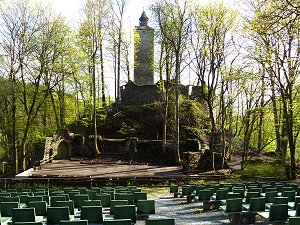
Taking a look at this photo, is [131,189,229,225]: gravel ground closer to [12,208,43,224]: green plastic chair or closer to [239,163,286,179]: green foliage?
[12,208,43,224]: green plastic chair

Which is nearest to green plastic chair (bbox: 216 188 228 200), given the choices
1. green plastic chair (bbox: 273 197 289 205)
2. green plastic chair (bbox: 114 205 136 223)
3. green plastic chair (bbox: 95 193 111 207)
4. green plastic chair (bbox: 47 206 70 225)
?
green plastic chair (bbox: 273 197 289 205)

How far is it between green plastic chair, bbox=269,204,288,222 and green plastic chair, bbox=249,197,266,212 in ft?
3.54

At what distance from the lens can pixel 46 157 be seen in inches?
1197

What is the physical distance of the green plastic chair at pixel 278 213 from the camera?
8.54 m

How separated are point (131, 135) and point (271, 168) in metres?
17.6

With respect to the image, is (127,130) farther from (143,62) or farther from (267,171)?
(267,171)

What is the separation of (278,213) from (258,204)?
3.70 ft

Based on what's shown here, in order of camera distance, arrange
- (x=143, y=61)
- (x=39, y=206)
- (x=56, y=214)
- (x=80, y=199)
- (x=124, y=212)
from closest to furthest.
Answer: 1. (x=56, y=214)
2. (x=124, y=212)
3. (x=39, y=206)
4. (x=80, y=199)
5. (x=143, y=61)

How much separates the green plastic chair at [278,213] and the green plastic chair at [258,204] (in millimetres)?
1078

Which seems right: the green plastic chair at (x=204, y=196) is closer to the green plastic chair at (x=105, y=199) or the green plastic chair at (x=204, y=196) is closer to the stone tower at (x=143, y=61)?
the green plastic chair at (x=105, y=199)

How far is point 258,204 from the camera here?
9688mm

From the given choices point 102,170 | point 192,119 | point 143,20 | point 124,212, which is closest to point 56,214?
point 124,212

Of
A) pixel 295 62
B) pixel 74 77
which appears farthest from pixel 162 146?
pixel 295 62

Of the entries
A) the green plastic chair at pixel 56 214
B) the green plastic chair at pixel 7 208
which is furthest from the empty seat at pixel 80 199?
the green plastic chair at pixel 56 214
